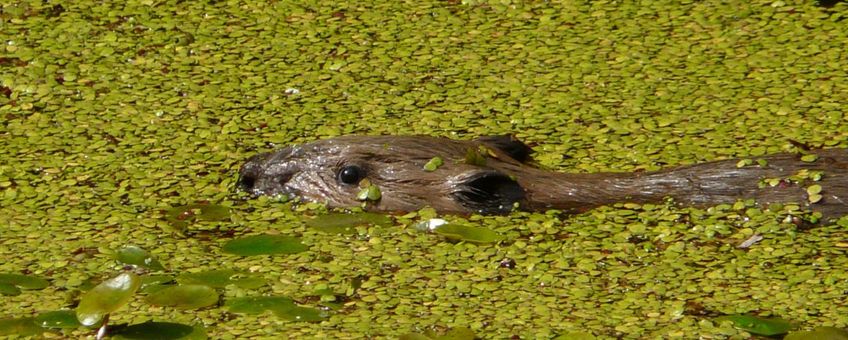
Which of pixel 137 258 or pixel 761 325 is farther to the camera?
pixel 137 258

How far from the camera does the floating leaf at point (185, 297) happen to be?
5.70 metres

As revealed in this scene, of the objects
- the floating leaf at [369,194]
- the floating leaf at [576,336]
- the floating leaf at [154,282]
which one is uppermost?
the floating leaf at [154,282]

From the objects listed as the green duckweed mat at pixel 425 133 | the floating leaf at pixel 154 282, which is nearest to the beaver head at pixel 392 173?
the green duckweed mat at pixel 425 133

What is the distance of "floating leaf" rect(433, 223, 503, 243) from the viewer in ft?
20.6

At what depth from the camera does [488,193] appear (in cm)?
663

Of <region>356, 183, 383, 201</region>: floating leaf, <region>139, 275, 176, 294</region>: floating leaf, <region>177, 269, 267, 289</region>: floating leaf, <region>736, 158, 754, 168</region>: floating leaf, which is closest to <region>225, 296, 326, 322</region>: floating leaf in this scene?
<region>177, 269, 267, 289</region>: floating leaf

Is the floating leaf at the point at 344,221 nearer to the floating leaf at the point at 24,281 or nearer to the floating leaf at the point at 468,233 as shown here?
the floating leaf at the point at 468,233

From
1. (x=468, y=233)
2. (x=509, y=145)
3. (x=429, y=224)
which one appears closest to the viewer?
(x=468, y=233)

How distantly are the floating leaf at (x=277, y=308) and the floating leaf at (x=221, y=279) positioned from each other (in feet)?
0.41

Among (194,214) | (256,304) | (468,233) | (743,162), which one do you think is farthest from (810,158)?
(194,214)

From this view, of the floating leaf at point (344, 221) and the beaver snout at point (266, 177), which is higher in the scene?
the beaver snout at point (266, 177)

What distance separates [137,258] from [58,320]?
618 mm

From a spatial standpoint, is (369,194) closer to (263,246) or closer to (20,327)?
(263,246)

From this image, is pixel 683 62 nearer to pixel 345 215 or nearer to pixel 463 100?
pixel 463 100
